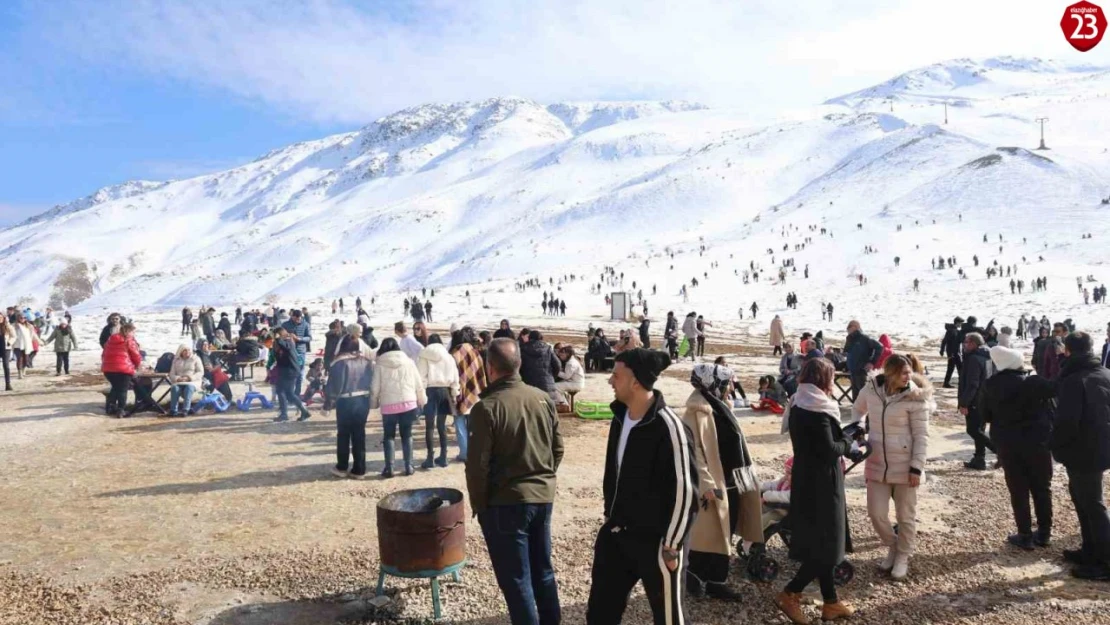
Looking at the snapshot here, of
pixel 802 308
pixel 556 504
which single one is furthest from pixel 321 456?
pixel 802 308

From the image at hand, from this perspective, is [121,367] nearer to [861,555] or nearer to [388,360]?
[388,360]

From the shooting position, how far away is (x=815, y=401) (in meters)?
4.88

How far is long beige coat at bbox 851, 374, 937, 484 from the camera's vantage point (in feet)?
18.9

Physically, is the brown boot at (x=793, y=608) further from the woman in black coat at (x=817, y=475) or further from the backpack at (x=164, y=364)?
the backpack at (x=164, y=364)

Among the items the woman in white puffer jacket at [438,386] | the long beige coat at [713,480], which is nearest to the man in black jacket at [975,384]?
the long beige coat at [713,480]

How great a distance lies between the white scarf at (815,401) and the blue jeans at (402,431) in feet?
16.6

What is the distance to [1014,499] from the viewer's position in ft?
21.7

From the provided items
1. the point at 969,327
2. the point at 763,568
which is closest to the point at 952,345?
the point at 969,327

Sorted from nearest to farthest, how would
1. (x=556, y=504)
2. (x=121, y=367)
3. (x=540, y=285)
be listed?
(x=556, y=504), (x=121, y=367), (x=540, y=285)

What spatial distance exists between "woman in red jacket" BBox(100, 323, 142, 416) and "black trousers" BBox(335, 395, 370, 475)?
580cm

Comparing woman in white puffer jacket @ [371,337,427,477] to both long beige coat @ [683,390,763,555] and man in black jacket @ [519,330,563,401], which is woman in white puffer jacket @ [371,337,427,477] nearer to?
man in black jacket @ [519,330,563,401]

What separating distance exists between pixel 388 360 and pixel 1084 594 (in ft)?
22.3

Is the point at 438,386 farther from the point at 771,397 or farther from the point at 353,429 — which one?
the point at 771,397

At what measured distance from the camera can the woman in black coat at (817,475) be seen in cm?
487
